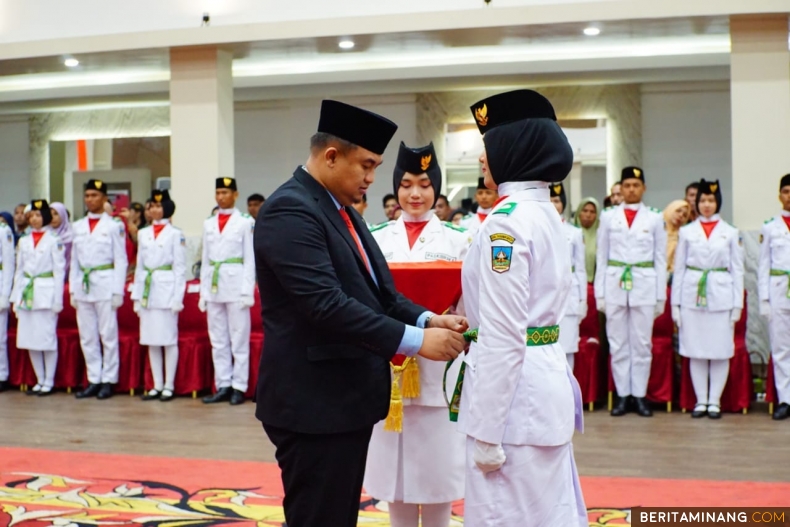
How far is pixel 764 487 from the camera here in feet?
13.8

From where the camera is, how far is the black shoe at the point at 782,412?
19.6ft

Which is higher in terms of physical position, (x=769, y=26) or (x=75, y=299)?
(x=769, y=26)

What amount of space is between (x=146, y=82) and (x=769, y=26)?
6.51m

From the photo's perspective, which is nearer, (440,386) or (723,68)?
(440,386)

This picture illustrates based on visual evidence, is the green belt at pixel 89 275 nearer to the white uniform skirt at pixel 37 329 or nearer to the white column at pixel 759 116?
the white uniform skirt at pixel 37 329

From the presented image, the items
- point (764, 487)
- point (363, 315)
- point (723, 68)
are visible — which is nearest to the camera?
point (363, 315)

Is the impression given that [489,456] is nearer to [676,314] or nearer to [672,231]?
[676,314]

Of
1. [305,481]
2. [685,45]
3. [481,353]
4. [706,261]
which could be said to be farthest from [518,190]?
[685,45]

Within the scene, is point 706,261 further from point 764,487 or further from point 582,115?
point 582,115

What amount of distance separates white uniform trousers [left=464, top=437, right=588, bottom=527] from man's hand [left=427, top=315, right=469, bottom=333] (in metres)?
0.32

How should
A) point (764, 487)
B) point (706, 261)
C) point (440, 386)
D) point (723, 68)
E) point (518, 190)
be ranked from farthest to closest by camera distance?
point (723, 68) → point (706, 261) → point (764, 487) → point (440, 386) → point (518, 190)

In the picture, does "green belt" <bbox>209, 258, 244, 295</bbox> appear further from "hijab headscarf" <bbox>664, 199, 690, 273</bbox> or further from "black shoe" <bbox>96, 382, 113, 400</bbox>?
"hijab headscarf" <bbox>664, 199, 690, 273</bbox>

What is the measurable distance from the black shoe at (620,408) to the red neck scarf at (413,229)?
3421mm

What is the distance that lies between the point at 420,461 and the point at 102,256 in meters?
4.87
